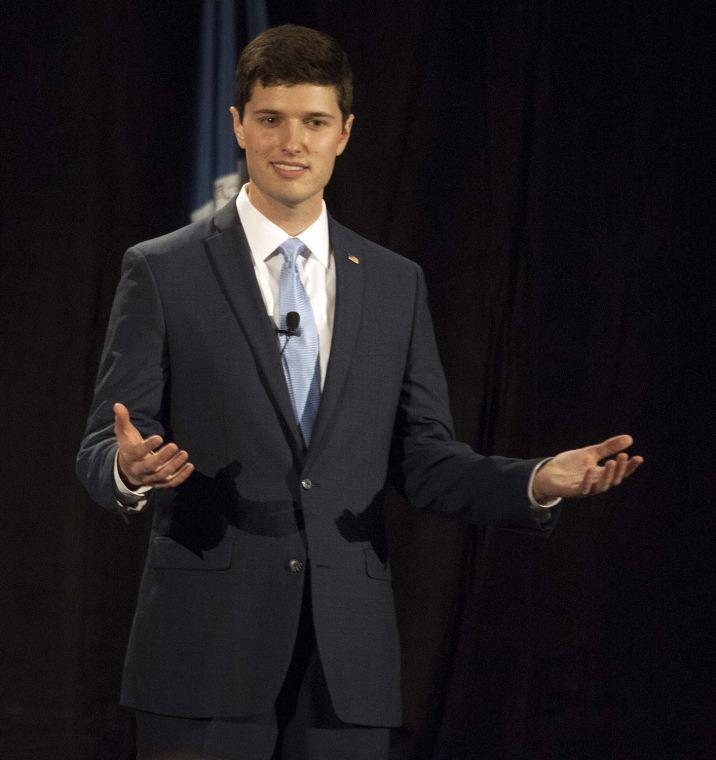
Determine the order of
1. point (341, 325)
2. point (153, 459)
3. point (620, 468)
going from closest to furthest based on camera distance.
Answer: point (153, 459), point (620, 468), point (341, 325)

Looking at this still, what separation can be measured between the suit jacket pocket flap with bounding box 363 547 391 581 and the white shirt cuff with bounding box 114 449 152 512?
1.22ft

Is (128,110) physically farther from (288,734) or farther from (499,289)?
(288,734)

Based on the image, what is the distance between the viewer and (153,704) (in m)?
1.85

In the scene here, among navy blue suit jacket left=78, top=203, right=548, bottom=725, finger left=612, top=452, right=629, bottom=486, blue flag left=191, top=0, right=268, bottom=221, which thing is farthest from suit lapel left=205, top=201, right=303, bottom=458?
blue flag left=191, top=0, right=268, bottom=221

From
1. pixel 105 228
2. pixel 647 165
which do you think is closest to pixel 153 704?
pixel 105 228

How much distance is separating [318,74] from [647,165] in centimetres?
144

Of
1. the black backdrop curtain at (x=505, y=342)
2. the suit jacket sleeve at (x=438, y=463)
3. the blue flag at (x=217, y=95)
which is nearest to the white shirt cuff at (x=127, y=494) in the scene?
the suit jacket sleeve at (x=438, y=463)

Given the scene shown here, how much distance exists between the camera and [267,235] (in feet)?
6.70

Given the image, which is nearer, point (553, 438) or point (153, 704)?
point (153, 704)

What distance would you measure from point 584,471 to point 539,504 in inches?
5.3

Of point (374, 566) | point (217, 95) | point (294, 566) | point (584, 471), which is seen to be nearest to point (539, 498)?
point (584, 471)

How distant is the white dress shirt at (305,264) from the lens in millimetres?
2012

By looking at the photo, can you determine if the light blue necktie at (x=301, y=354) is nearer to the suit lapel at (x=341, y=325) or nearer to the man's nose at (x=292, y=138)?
the suit lapel at (x=341, y=325)

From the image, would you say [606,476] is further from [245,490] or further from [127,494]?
[127,494]
